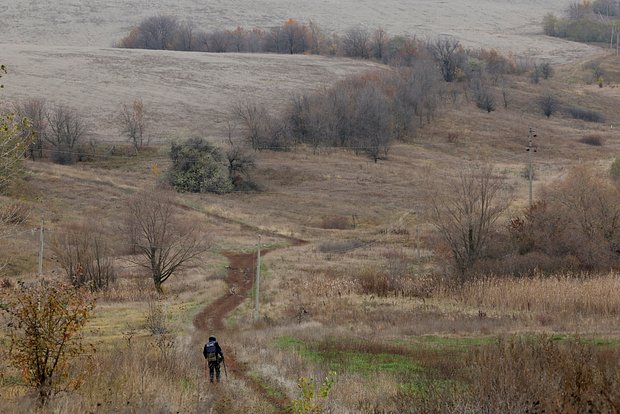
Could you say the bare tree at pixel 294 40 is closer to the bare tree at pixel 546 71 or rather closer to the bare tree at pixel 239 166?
the bare tree at pixel 546 71

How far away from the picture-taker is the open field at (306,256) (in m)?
12.0

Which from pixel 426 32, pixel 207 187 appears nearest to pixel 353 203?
pixel 207 187

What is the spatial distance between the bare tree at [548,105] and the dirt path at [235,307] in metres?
81.8

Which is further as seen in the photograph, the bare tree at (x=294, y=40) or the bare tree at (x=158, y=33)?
the bare tree at (x=294, y=40)

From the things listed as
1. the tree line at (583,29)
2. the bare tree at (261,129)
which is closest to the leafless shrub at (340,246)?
the bare tree at (261,129)

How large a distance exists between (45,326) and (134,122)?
83.3 m

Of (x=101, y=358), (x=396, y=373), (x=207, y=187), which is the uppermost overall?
(x=101, y=358)

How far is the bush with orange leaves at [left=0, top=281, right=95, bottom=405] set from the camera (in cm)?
1070

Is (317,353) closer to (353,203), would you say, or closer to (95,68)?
(353,203)

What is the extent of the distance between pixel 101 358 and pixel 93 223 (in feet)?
139

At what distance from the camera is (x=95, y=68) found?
116 m

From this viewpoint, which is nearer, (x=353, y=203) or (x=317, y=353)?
(x=317, y=353)

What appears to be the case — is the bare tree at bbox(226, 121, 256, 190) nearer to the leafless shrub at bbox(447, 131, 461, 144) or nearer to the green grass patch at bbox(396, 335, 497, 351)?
the leafless shrub at bbox(447, 131, 461, 144)

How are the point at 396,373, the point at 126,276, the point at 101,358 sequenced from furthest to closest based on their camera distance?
1. the point at 126,276
2. the point at 396,373
3. the point at 101,358
